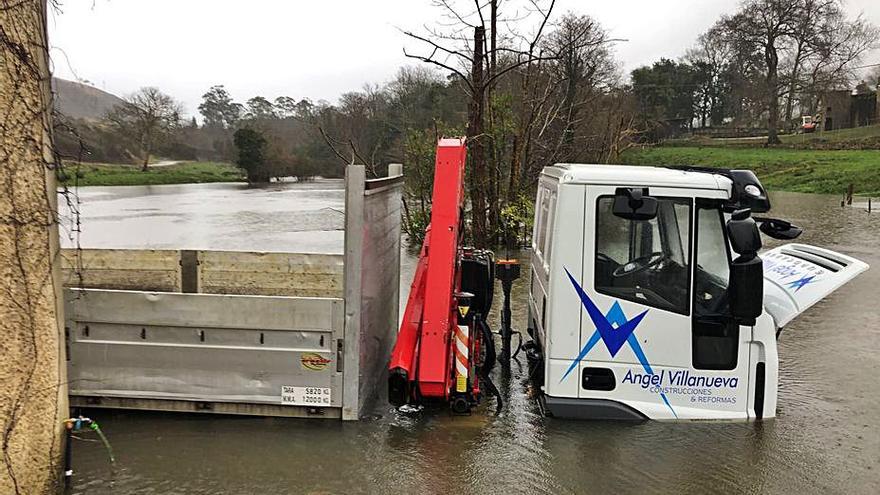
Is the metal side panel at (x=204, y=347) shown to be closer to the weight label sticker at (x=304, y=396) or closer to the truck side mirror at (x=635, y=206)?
the weight label sticker at (x=304, y=396)

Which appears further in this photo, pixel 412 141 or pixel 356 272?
pixel 412 141

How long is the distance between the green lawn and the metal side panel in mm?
33248

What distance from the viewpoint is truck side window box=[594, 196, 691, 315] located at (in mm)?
5137

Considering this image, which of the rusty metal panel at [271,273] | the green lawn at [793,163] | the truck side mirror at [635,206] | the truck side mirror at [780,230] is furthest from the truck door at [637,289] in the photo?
the green lawn at [793,163]

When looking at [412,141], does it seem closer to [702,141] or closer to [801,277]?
[801,277]

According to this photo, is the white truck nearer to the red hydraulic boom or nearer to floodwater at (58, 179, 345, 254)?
the red hydraulic boom

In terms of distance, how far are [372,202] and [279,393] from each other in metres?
1.64

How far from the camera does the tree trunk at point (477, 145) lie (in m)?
14.5

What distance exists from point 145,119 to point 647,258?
61435 mm

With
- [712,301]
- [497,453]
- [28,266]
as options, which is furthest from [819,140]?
[28,266]

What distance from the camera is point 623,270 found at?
5.19m

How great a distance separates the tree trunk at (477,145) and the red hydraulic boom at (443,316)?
7.98 meters

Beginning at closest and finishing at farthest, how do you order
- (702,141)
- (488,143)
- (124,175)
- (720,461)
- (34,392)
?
(34,392), (720,461), (488,143), (124,175), (702,141)

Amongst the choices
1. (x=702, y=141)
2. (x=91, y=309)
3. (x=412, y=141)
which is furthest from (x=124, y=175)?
(x=91, y=309)
